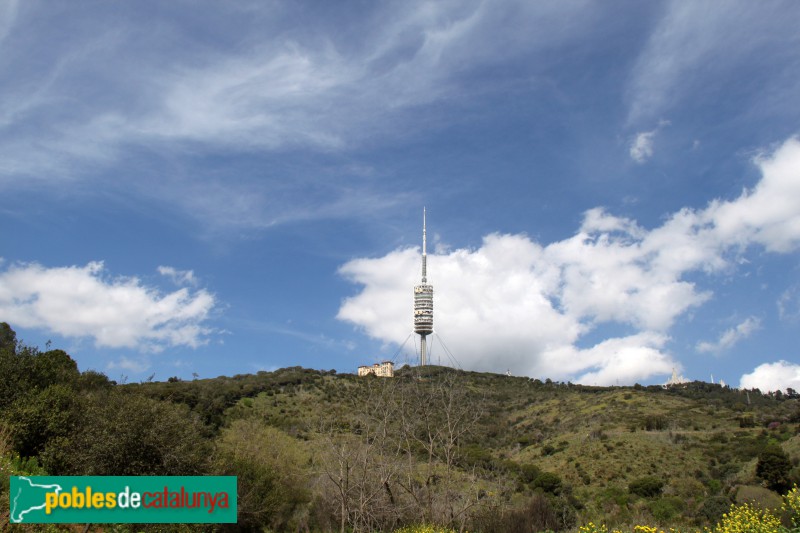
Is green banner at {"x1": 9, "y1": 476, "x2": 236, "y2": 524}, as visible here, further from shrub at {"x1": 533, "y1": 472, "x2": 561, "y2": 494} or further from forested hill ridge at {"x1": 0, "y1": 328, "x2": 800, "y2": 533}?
shrub at {"x1": 533, "y1": 472, "x2": 561, "y2": 494}

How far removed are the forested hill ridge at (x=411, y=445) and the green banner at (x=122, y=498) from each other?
2.11m

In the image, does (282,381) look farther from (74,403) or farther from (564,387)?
(74,403)

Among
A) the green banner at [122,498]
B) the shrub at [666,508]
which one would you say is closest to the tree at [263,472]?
the green banner at [122,498]

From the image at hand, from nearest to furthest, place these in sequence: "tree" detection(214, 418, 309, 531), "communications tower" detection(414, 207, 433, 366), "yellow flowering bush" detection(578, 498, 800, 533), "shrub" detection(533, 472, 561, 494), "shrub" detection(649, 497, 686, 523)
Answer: "yellow flowering bush" detection(578, 498, 800, 533), "tree" detection(214, 418, 309, 531), "shrub" detection(649, 497, 686, 523), "shrub" detection(533, 472, 561, 494), "communications tower" detection(414, 207, 433, 366)

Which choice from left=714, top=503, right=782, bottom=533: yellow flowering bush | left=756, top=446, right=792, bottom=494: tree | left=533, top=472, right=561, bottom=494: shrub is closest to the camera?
left=714, top=503, right=782, bottom=533: yellow flowering bush

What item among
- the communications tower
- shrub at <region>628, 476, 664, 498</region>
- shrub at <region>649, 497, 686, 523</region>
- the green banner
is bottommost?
shrub at <region>649, 497, 686, 523</region>

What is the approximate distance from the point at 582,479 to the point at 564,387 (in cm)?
4902

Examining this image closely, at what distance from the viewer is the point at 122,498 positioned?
1078 centimetres

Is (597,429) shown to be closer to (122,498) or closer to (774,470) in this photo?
(774,470)

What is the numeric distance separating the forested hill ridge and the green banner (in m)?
2.11

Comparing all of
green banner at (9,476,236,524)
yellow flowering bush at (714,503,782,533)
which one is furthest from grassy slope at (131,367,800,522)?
green banner at (9,476,236,524)

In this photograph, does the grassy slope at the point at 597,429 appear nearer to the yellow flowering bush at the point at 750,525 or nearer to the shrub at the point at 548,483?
the shrub at the point at 548,483

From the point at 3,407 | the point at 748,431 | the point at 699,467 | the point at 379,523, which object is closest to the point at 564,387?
the point at 748,431

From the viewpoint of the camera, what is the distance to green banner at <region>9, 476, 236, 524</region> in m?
10.8
